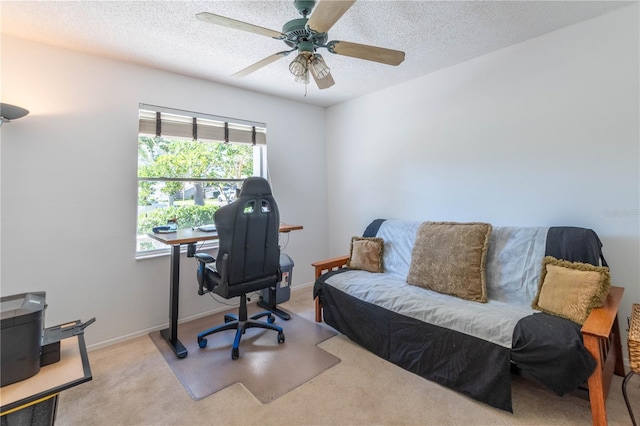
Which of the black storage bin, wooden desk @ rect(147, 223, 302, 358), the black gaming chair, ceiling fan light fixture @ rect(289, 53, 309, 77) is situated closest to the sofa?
the black gaming chair

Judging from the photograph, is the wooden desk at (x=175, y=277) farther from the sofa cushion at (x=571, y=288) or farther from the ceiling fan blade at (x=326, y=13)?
the sofa cushion at (x=571, y=288)

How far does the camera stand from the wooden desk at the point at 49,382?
3.31ft

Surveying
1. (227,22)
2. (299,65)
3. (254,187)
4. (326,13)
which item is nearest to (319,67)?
(299,65)

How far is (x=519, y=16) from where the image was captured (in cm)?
201

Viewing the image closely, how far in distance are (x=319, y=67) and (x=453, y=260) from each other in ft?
5.52

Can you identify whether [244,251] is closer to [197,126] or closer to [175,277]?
[175,277]

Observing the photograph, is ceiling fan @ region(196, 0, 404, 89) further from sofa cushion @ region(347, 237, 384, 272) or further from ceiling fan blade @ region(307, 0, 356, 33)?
sofa cushion @ region(347, 237, 384, 272)

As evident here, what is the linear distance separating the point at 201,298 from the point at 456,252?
2.44 m

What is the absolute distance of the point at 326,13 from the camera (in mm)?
1390

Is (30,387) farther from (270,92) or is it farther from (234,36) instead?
(270,92)

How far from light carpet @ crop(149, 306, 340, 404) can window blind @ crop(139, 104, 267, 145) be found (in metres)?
1.84

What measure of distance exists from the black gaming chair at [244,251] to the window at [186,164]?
2.92 feet

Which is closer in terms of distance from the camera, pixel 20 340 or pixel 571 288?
pixel 20 340

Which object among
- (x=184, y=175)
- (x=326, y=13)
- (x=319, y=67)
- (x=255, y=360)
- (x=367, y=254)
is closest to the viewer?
(x=326, y=13)
